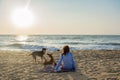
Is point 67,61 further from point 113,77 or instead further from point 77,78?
point 113,77

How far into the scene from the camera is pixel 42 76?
353 inches

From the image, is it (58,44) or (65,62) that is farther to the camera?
(58,44)

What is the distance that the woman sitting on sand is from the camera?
9.69 metres

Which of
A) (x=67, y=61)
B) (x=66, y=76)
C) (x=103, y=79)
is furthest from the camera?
(x=67, y=61)

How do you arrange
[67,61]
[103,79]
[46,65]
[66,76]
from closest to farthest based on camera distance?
[103,79] < [66,76] < [67,61] < [46,65]

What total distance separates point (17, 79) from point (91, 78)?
2.78 meters

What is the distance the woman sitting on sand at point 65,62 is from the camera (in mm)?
9688

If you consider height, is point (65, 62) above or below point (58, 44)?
above

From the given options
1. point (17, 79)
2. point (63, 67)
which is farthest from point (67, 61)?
point (17, 79)

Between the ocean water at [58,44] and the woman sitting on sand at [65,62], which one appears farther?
the ocean water at [58,44]

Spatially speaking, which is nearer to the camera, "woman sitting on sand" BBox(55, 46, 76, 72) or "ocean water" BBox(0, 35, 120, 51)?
"woman sitting on sand" BBox(55, 46, 76, 72)

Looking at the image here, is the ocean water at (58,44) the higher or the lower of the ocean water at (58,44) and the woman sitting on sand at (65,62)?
the lower

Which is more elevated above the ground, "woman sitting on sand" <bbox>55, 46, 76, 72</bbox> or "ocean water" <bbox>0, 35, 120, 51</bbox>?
"woman sitting on sand" <bbox>55, 46, 76, 72</bbox>

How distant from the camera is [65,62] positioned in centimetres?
971
